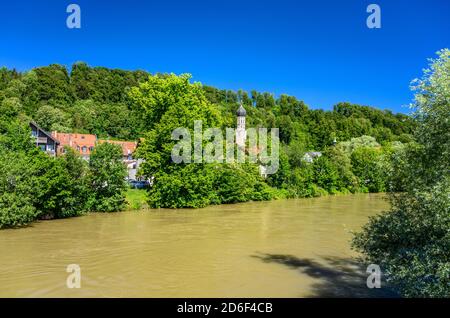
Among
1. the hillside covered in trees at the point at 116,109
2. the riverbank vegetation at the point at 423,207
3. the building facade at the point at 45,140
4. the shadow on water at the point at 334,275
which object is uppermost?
the hillside covered in trees at the point at 116,109

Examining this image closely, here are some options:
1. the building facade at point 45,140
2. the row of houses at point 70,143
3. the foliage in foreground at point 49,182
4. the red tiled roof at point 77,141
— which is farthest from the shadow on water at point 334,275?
the red tiled roof at point 77,141

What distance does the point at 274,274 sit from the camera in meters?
17.0

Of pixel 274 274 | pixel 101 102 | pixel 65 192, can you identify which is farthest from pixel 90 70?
pixel 274 274

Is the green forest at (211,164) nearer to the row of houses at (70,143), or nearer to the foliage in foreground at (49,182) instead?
the foliage in foreground at (49,182)

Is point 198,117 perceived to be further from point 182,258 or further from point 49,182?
point 182,258

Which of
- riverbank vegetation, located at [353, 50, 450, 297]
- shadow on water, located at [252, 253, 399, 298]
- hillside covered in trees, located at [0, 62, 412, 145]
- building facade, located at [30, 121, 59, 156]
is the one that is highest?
hillside covered in trees, located at [0, 62, 412, 145]

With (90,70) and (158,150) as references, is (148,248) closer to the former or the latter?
(158,150)

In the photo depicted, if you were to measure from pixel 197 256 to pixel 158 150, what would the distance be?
21.4m

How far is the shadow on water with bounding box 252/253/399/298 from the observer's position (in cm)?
1435

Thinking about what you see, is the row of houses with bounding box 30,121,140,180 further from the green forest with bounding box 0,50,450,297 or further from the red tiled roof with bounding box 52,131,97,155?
the green forest with bounding box 0,50,450,297

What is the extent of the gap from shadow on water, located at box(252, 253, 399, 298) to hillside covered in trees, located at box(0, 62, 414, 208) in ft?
12.4

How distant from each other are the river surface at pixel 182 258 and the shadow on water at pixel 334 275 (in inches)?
1.5

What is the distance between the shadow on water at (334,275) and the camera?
14352 mm

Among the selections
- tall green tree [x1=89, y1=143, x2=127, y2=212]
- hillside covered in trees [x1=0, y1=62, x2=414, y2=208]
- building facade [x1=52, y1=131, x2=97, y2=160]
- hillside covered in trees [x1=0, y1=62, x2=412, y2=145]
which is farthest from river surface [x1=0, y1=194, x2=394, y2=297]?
hillside covered in trees [x1=0, y1=62, x2=412, y2=145]
